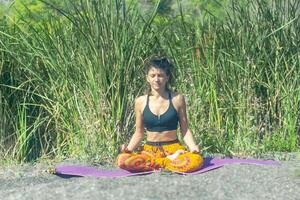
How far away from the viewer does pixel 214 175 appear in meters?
5.42

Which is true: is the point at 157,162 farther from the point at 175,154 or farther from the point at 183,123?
the point at 183,123

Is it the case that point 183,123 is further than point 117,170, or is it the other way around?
point 183,123

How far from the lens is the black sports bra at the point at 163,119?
608 cm

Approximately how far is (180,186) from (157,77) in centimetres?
133

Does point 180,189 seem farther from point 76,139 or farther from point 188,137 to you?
point 76,139

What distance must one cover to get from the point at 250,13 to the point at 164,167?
2.34 m

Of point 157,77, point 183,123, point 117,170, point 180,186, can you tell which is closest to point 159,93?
point 157,77

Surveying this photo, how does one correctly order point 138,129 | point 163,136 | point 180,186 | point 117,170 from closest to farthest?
1. point 180,186
2. point 117,170
3. point 163,136
4. point 138,129

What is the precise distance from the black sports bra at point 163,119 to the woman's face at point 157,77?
0.50 ft

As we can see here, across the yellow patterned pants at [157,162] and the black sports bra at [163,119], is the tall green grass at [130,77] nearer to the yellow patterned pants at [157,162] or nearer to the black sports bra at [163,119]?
the black sports bra at [163,119]

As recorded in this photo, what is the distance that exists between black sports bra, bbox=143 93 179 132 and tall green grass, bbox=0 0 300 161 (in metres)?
0.57

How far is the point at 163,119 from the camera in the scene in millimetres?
6086

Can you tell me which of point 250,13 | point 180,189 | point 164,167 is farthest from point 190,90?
point 180,189

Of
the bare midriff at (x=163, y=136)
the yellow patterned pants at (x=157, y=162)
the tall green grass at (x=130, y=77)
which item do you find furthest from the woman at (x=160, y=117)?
the tall green grass at (x=130, y=77)
